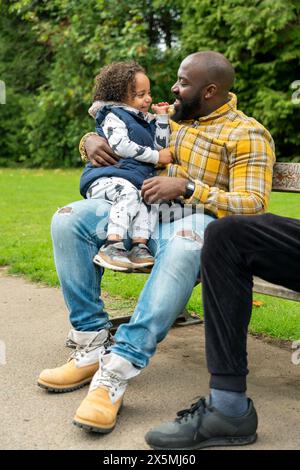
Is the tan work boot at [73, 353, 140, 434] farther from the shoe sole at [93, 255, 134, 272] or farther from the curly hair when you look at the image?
the curly hair

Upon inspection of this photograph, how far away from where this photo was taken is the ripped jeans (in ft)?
9.30

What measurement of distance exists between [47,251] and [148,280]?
3786 mm

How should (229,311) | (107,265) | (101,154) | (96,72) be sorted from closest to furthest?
(229,311) → (107,265) → (101,154) → (96,72)

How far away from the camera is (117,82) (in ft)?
12.2

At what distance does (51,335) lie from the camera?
4070 millimetres

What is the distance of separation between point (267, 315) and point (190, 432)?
79.5 inches

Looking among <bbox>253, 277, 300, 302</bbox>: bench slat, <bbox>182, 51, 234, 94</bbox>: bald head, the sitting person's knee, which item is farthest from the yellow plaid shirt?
the sitting person's knee

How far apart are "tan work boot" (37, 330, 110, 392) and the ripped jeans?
4cm

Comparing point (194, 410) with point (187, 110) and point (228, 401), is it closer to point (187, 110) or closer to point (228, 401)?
point (228, 401)

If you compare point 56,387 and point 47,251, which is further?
point 47,251

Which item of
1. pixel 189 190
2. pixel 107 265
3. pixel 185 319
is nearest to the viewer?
pixel 107 265

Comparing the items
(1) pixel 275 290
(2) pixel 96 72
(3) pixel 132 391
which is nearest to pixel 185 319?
(3) pixel 132 391

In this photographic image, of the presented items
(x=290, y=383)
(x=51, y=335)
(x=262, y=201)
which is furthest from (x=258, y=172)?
(x=51, y=335)

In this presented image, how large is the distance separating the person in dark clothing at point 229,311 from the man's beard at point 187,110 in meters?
1.09
